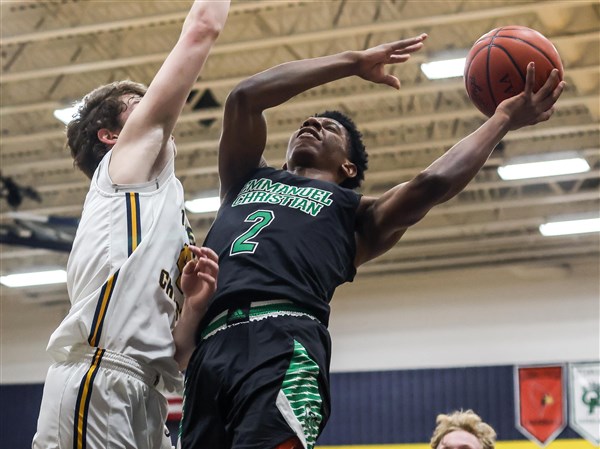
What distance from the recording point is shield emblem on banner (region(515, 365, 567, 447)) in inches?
574

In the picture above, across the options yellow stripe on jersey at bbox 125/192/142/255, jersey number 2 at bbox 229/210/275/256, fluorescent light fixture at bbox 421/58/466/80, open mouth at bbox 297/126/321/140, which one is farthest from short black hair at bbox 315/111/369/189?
fluorescent light fixture at bbox 421/58/466/80

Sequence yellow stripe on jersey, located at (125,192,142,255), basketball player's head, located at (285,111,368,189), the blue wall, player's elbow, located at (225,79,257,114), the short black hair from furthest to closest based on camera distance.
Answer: the blue wall, the short black hair, basketball player's head, located at (285,111,368,189), player's elbow, located at (225,79,257,114), yellow stripe on jersey, located at (125,192,142,255)

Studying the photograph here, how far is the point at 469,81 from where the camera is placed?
4.33m

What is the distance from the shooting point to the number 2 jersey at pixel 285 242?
3.55m

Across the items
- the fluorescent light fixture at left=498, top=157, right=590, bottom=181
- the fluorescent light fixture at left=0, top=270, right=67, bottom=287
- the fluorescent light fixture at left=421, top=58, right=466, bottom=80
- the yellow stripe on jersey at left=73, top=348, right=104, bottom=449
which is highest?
Answer: the fluorescent light fixture at left=0, top=270, right=67, bottom=287

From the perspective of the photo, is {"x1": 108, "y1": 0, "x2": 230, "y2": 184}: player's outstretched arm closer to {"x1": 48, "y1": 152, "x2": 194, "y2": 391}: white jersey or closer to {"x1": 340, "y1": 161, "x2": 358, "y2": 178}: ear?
{"x1": 48, "y1": 152, "x2": 194, "y2": 391}: white jersey

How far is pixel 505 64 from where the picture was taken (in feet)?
13.5

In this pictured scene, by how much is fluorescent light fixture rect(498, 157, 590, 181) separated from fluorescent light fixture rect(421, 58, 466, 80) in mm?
2731

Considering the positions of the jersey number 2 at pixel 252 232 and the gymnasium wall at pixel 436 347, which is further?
the gymnasium wall at pixel 436 347

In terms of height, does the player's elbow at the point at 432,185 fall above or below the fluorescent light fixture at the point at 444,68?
below

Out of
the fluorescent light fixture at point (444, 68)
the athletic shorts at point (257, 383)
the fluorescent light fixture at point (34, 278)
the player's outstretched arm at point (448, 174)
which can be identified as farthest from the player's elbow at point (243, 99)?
the fluorescent light fixture at point (34, 278)

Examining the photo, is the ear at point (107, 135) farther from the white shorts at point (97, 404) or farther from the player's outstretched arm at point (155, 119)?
the white shorts at point (97, 404)

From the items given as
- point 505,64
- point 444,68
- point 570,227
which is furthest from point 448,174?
point 570,227

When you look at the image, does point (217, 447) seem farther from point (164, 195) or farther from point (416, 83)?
point (416, 83)
